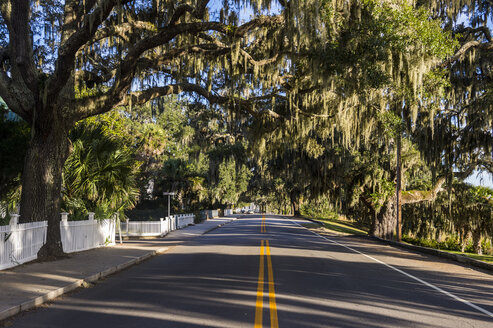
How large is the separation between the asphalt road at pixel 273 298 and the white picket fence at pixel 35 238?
266 centimetres

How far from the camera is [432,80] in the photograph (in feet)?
46.6

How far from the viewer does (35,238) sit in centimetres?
1189

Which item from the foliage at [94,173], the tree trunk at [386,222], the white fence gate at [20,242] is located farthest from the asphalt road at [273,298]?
the tree trunk at [386,222]

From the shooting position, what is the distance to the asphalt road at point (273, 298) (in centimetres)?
619

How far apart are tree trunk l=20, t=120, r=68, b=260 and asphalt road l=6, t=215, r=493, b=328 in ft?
8.70

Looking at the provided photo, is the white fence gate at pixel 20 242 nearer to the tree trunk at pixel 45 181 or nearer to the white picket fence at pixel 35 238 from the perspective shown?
the white picket fence at pixel 35 238

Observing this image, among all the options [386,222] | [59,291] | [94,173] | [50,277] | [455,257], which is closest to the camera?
[59,291]

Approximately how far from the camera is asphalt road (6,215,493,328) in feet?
20.3

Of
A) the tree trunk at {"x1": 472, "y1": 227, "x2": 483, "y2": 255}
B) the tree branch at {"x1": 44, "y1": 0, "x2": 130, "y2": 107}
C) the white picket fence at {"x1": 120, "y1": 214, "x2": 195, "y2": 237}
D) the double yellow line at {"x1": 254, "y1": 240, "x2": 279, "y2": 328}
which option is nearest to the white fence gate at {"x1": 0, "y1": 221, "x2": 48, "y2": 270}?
the tree branch at {"x1": 44, "y1": 0, "x2": 130, "y2": 107}

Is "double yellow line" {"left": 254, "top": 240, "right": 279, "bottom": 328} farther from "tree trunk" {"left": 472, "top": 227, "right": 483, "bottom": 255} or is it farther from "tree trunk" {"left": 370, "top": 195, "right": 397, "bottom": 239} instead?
"tree trunk" {"left": 472, "top": 227, "right": 483, "bottom": 255}

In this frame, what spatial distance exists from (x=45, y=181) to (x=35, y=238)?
155 cm

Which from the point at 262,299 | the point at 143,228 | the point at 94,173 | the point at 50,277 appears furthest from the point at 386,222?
the point at 50,277

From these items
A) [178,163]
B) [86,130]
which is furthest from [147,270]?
[178,163]

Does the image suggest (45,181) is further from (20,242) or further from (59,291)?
(59,291)
